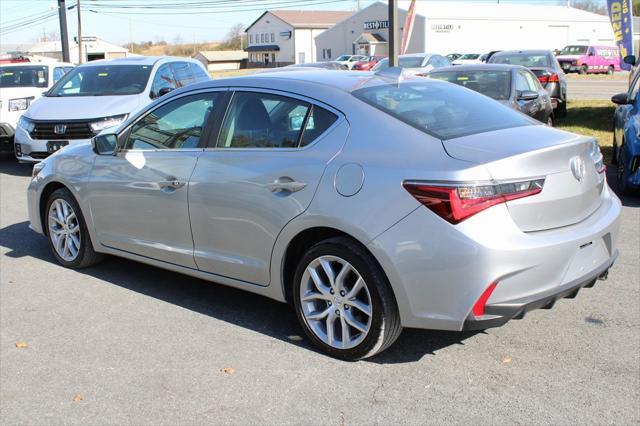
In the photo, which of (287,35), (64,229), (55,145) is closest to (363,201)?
(64,229)

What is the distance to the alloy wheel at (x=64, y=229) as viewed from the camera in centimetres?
584

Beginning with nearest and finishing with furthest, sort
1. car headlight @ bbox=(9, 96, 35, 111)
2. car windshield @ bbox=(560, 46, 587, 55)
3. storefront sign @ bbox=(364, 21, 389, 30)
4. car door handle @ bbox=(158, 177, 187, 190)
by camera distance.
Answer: car door handle @ bbox=(158, 177, 187, 190), car headlight @ bbox=(9, 96, 35, 111), storefront sign @ bbox=(364, 21, 389, 30), car windshield @ bbox=(560, 46, 587, 55)

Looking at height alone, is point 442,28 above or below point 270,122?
above

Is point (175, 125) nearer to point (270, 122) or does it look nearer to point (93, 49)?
point (270, 122)

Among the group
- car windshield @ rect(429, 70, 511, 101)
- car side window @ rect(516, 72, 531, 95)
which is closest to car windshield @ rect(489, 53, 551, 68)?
car side window @ rect(516, 72, 531, 95)

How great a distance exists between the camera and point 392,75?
15.6 ft

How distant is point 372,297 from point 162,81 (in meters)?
8.78

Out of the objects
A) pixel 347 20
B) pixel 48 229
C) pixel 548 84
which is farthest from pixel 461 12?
pixel 48 229

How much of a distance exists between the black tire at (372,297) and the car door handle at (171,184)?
4.02 ft

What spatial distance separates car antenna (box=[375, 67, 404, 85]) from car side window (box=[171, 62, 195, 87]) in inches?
306

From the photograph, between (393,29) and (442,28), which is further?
(442,28)

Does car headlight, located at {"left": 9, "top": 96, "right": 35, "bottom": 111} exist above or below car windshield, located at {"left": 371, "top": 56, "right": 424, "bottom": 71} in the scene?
below

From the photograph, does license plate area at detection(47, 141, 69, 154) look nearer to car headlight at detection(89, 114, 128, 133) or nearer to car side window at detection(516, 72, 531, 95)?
car headlight at detection(89, 114, 128, 133)

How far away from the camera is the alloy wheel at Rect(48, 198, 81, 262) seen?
19.2ft
